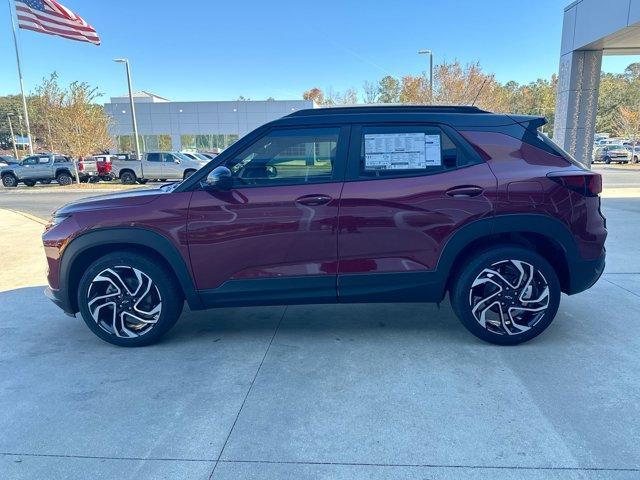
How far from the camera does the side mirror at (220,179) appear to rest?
334 centimetres

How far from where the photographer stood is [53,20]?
17.5 meters

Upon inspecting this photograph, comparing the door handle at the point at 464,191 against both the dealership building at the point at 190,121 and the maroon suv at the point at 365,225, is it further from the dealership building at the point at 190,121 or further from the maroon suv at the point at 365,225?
the dealership building at the point at 190,121

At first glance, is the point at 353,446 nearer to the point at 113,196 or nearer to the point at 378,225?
the point at 378,225

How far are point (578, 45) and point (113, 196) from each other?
11.8 metres

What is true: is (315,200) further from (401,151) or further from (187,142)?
(187,142)

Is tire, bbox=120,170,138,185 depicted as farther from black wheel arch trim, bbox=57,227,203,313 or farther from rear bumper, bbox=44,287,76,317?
black wheel arch trim, bbox=57,227,203,313

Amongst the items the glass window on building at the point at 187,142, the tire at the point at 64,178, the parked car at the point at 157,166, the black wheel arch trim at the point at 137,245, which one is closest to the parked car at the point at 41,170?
the tire at the point at 64,178

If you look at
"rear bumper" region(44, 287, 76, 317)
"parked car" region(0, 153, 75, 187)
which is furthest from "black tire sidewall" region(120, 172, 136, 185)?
"rear bumper" region(44, 287, 76, 317)

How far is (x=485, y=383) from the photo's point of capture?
3.01m

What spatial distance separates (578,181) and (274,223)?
2.36 metres

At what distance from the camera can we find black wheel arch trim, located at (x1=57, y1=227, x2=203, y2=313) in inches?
136

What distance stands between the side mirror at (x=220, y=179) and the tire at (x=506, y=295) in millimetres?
1973

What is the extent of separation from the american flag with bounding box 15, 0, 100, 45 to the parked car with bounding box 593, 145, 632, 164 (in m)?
37.9

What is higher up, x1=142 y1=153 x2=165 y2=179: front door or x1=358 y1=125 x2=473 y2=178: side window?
x1=358 y1=125 x2=473 y2=178: side window
